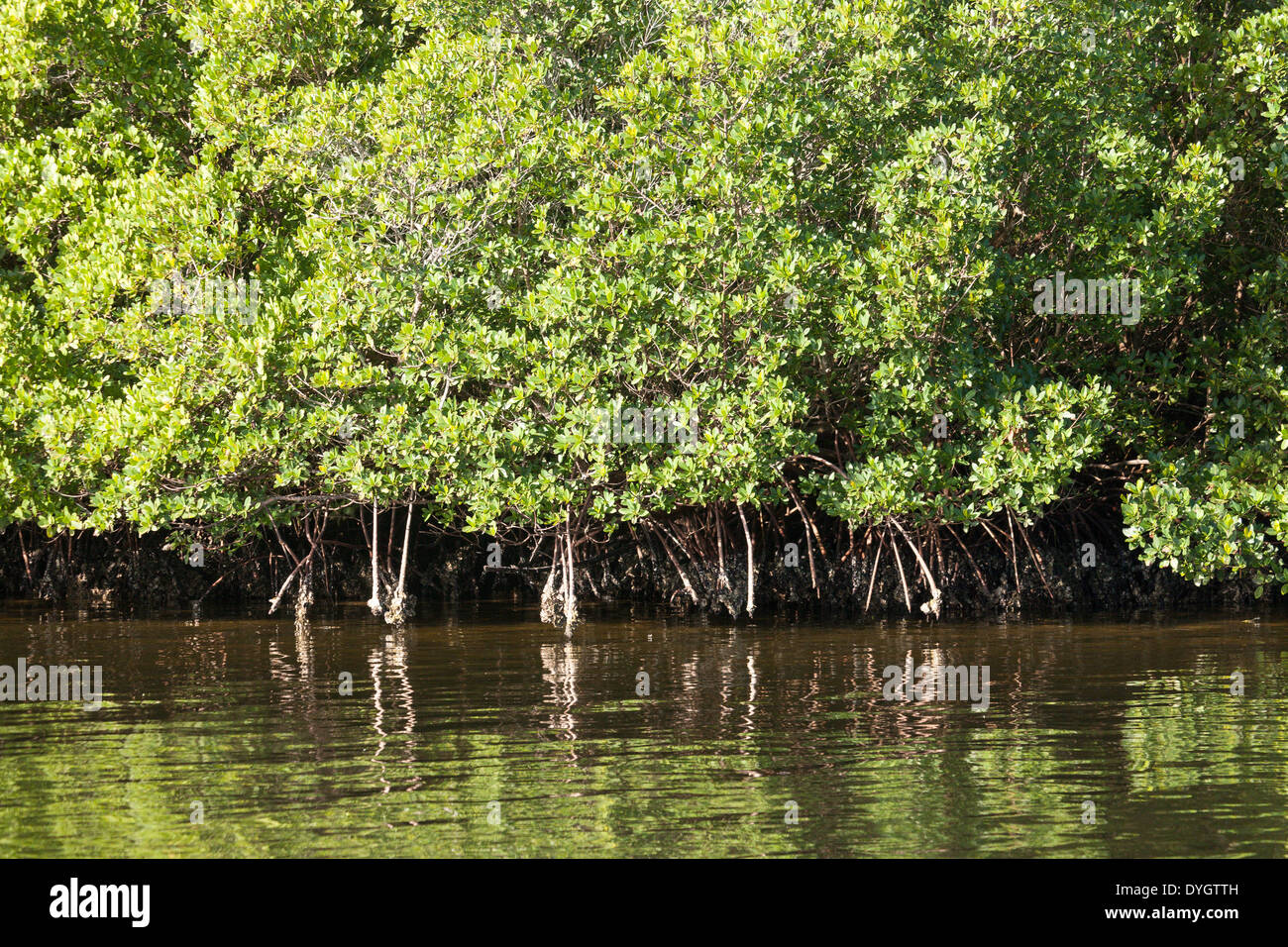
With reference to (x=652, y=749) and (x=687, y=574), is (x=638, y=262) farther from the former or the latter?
(x=652, y=749)

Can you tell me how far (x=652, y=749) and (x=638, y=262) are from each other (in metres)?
6.04

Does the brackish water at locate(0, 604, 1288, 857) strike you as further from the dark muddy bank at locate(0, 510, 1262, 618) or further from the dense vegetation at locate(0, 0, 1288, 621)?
the dark muddy bank at locate(0, 510, 1262, 618)

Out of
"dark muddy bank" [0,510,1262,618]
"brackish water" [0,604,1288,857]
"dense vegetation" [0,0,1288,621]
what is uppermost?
"dense vegetation" [0,0,1288,621]

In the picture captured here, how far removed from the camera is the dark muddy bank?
54.7ft

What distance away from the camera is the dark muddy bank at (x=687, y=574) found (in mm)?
16688

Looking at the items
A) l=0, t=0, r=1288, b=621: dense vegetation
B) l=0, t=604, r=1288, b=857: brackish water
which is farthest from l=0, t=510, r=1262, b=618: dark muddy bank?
l=0, t=604, r=1288, b=857: brackish water

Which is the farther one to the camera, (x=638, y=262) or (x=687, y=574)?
(x=687, y=574)

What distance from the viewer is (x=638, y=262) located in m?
14.0

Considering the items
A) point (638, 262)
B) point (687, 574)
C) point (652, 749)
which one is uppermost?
point (638, 262)

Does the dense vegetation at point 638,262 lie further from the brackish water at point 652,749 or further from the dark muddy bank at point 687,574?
the brackish water at point 652,749

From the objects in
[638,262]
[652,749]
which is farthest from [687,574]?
[652,749]

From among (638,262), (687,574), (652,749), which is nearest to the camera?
(652,749)

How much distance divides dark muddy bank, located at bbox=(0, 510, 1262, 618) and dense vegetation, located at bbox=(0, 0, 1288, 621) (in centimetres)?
73

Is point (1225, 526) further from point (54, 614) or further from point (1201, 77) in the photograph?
point (54, 614)
